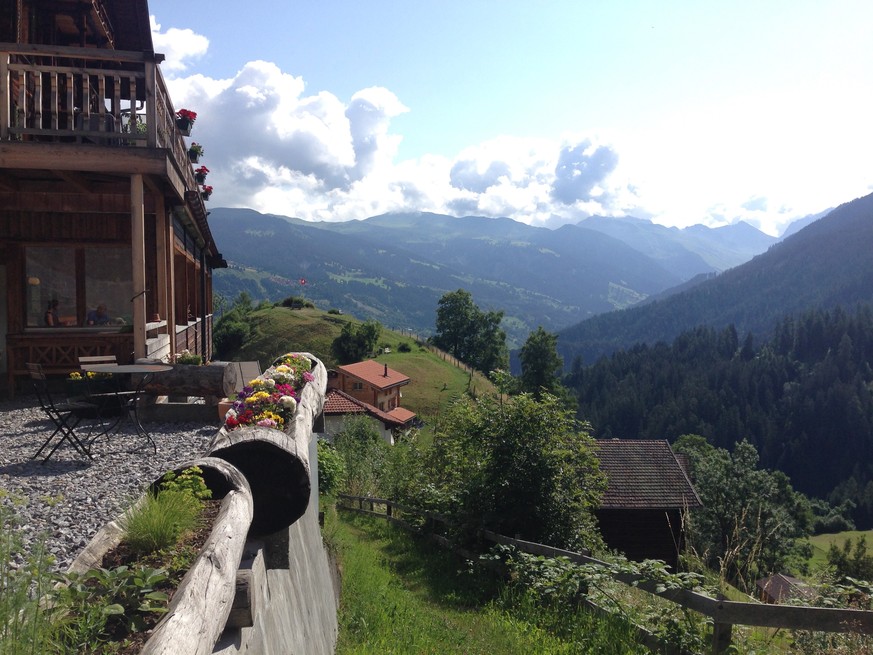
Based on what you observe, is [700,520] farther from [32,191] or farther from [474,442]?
[32,191]

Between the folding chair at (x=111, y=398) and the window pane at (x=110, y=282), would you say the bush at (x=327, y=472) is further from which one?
the folding chair at (x=111, y=398)

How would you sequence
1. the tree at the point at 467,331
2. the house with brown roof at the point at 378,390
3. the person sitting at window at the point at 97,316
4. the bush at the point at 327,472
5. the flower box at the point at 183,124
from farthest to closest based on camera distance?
1. the tree at the point at 467,331
2. the house with brown roof at the point at 378,390
3. the bush at the point at 327,472
4. the flower box at the point at 183,124
5. the person sitting at window at the point at 97,316

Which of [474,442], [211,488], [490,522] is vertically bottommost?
[490,522]

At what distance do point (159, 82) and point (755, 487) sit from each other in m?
58.8

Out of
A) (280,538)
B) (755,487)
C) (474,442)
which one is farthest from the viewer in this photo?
(755,487)

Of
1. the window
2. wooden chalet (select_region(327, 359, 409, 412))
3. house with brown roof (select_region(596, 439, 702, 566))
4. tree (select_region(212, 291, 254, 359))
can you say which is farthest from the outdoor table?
tree (select_region(212, 291, 254, 359))

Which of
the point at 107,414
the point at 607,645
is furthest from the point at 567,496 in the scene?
the point at 107,414

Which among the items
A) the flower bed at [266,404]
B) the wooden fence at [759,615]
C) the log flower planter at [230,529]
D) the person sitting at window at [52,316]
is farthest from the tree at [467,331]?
the log flower planter at [230,529]

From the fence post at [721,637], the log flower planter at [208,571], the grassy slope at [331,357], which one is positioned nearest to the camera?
the log flower planter at [208,571]

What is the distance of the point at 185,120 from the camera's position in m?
13.1

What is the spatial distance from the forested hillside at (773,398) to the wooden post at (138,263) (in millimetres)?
109043

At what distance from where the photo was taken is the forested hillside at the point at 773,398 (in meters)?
Result: 111

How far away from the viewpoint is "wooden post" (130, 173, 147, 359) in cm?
963

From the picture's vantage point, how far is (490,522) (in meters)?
10.8
